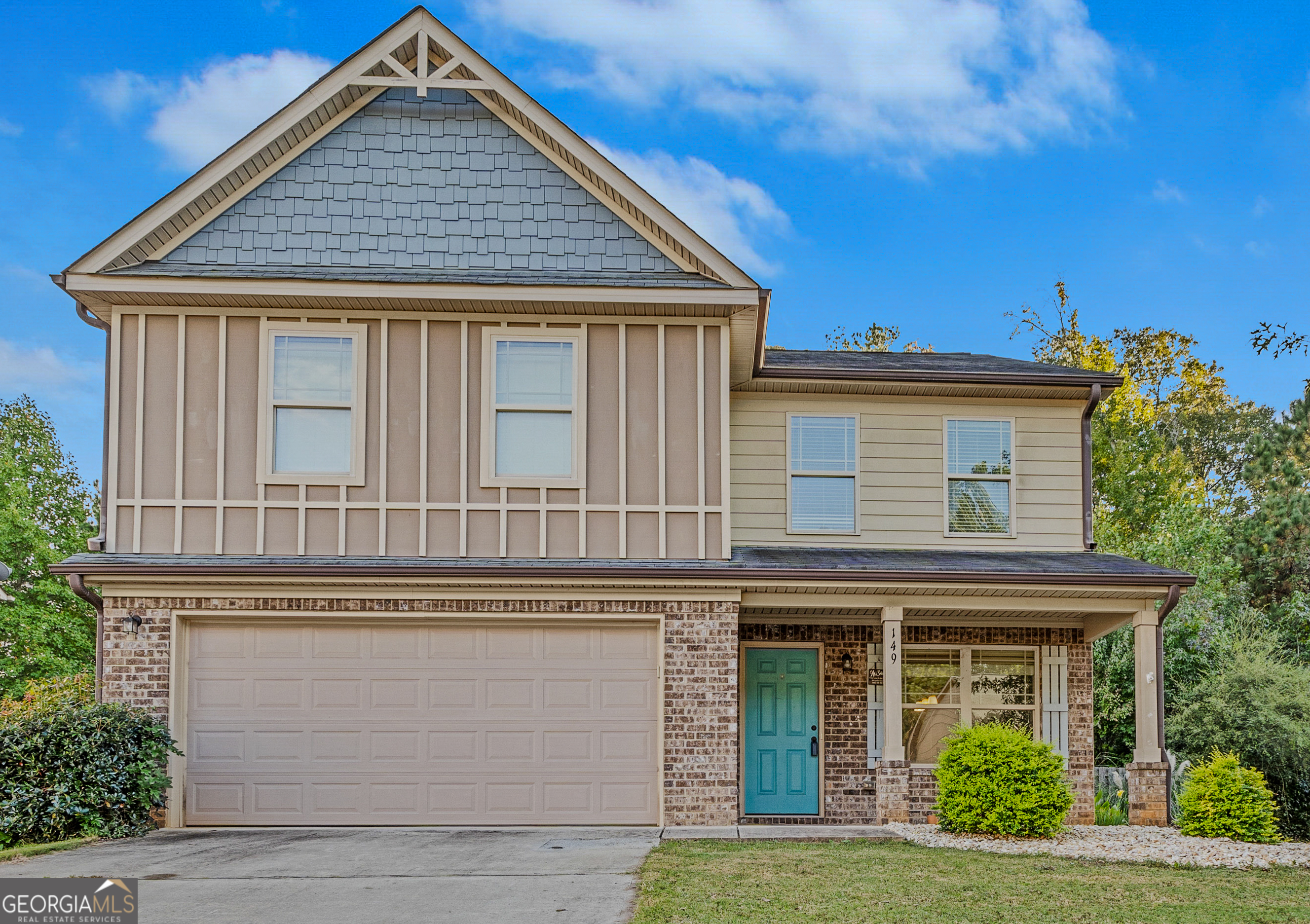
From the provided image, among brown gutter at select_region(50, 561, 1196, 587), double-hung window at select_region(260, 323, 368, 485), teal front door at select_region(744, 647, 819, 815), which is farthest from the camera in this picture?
teal front door at select_region(744, 647, 819, 815)

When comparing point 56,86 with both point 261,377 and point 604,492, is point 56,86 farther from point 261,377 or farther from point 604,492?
point 604,492

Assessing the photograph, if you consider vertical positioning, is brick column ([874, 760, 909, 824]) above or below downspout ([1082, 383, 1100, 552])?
below

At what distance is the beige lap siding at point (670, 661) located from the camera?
450 inches

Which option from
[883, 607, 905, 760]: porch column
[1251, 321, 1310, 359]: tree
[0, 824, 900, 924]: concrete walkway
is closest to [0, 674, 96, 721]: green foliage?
[0, 824, 900, 924]: concrete walkway

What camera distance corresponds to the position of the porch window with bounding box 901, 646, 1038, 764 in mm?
13492

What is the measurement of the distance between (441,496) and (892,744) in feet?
17.4

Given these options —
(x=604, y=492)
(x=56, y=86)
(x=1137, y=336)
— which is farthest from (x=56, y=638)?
(x=1137, y=336)

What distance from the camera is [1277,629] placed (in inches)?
727

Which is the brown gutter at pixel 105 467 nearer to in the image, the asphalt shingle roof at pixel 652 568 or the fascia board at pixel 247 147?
the asphalt shingle roof at pixel 652 568

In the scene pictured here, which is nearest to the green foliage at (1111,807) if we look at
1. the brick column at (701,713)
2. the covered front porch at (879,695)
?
the covered front porch at (879,695)

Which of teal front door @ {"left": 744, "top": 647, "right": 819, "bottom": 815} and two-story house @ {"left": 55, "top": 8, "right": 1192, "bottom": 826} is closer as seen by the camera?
two-story house @ {"left": 55, "top": 8, "right": 1192, "bottom": 826}

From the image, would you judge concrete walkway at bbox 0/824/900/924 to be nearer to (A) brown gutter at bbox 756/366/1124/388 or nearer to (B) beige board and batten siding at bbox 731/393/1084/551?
(B) beige board and batten siding at bbox 731/393/1084/551

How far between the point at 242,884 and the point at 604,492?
517 cm

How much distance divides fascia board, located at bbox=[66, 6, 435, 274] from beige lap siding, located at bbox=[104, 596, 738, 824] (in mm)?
3516
